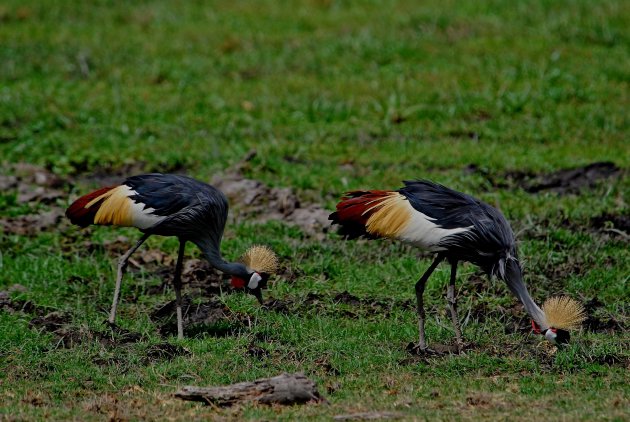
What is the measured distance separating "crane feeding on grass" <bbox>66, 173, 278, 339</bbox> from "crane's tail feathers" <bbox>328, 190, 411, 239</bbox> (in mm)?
661

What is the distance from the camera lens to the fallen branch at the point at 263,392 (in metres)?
6.36

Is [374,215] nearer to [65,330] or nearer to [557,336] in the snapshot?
[557,336]

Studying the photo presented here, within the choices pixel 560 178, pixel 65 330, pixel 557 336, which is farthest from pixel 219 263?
pixel 560 178

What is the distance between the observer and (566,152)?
12.3 meters

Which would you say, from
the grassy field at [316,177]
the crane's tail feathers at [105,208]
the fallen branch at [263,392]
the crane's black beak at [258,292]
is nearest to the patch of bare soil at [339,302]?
the grassy field at [316,177]

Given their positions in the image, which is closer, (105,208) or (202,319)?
(105,208)

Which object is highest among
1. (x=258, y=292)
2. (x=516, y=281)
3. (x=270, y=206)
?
(x=516, y=281)

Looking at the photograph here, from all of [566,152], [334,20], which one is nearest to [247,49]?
[334,20]

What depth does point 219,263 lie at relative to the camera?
27.3 feet

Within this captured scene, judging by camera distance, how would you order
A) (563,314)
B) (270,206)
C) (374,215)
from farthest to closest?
(270,206)
(374,215)
(563,314)

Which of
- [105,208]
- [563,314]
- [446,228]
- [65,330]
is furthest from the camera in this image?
[105,208]

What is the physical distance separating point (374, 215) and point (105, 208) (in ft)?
6.80

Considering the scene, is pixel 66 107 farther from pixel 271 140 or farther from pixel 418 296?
pixel 418 296

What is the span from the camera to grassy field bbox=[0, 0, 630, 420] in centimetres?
704
